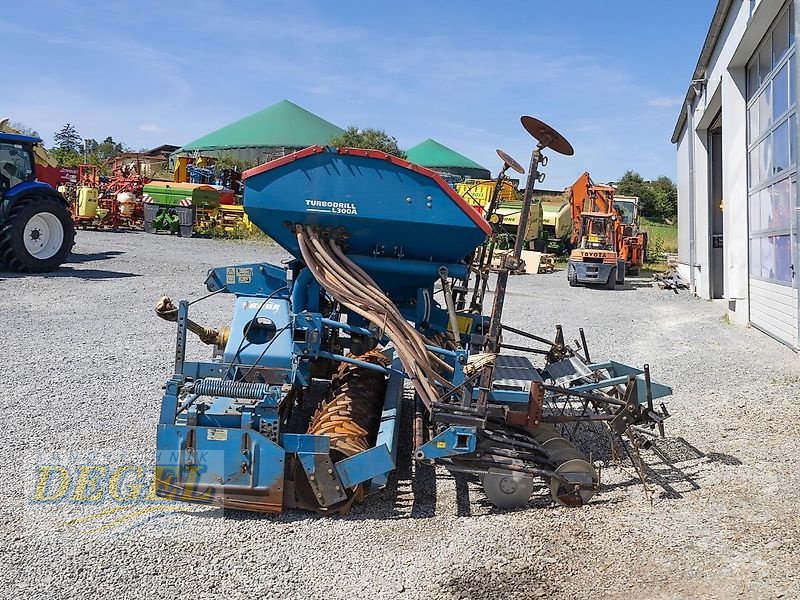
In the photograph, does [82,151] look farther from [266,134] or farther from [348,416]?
[348,416]

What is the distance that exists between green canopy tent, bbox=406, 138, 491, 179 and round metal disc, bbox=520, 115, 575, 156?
4724 cm

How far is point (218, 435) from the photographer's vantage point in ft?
15.0

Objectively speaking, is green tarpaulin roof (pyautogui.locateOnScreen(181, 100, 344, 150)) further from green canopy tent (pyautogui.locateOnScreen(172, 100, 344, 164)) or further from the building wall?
the building wall

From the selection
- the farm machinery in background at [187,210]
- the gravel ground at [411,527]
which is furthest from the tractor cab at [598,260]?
the gravel ground at [411,527]

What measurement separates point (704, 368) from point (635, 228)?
16.9m

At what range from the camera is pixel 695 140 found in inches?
783

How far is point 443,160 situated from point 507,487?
50.6 metres

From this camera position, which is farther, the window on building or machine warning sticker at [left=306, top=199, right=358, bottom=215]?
the window on building

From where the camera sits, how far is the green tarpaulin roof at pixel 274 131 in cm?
4988

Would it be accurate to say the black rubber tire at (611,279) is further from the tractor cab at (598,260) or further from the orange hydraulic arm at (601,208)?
the orange hydraulic arm at (601,208)

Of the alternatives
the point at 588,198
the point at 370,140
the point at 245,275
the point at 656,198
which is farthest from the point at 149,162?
the point at 245,275

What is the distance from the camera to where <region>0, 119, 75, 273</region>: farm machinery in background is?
13.8 meters

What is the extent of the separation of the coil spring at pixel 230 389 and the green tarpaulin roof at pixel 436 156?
157ft

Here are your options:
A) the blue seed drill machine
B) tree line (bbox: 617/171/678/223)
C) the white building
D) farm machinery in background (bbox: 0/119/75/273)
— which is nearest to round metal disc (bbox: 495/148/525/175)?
the blue seed drill machine
